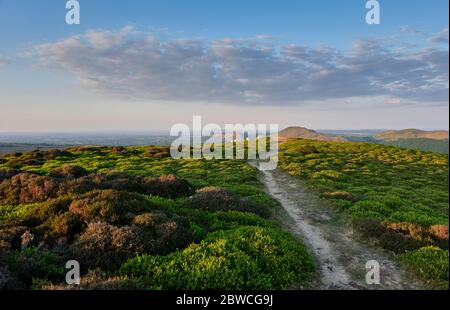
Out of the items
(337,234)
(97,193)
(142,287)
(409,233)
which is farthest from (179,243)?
(409,233)

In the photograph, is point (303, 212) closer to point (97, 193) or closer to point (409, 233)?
point (409, 233)

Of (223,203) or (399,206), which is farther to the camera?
(399,206)

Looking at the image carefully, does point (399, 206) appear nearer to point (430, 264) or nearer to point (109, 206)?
point (430, 264)

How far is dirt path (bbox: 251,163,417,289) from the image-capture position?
419 inches

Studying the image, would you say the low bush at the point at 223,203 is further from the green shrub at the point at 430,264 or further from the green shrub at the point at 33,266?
the green shrub at the point at 33,266

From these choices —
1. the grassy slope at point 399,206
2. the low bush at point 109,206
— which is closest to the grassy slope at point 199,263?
the low bush at point 109,206

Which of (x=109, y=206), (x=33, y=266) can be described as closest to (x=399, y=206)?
(x=109, y=206)

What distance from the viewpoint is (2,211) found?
16.5 m

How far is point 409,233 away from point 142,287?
37.0ft

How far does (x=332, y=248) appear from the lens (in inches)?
537

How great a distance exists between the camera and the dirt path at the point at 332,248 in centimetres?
1064

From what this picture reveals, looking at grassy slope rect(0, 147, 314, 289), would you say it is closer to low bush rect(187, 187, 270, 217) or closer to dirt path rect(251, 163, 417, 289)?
dirt path rect(251, 163, 417, 289)

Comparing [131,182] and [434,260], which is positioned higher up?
[131,182]

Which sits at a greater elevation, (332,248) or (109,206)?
(109,206)
